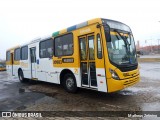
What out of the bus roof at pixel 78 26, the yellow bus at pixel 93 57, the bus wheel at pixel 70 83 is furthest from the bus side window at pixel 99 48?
the bus wheel at pixel 70 83

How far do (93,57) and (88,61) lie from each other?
329 millimetres

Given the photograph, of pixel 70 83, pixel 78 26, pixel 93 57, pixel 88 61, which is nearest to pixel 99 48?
pixel 93 57

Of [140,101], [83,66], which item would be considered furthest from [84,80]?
[140,101]

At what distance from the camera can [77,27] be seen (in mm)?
7957

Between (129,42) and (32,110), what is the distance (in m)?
4.64

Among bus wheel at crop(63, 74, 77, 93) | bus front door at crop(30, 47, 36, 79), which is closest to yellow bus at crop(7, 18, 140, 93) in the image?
bus wheel at crop(63, 74, 77, 93)

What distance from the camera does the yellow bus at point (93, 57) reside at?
656cm

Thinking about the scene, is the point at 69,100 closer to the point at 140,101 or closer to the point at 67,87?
the point at 67,87

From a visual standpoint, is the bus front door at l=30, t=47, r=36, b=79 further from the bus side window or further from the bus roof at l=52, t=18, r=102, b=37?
the bus side window

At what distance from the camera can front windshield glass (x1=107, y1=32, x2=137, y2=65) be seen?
670cm

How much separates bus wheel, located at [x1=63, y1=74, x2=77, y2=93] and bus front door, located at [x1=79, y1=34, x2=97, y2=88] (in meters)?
0.77

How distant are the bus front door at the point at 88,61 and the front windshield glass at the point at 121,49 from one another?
776 millimetres

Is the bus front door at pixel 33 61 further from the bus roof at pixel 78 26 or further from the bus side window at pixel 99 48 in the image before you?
the bus side window at pixel 99 48

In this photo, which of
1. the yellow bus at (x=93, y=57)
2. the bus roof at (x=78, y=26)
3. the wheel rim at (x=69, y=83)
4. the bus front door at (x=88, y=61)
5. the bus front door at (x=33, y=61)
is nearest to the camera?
the yellow bus at (x=93, y=57)
